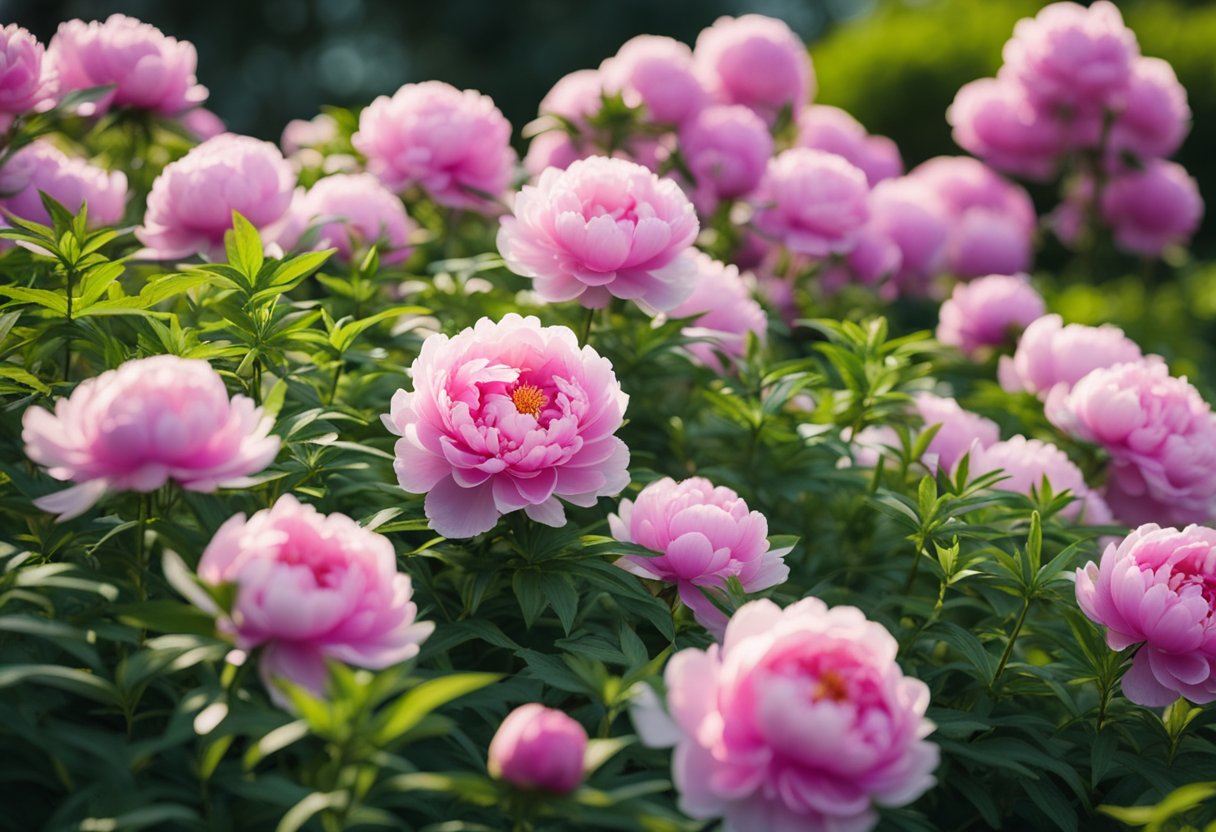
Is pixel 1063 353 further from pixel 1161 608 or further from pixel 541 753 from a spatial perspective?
pixel 541 753

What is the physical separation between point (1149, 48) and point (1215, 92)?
45cm

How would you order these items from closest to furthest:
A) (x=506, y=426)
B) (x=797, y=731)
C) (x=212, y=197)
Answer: (x=797, y=731), (x=506, y=426), (x=212, y=197)

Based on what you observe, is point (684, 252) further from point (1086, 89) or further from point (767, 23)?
point (1086, 89)

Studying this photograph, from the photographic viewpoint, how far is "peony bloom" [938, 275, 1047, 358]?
2.71m

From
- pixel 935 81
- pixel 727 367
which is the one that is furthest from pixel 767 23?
pixel 935 81

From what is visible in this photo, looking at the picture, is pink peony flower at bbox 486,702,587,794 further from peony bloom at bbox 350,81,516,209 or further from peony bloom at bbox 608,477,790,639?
peony bloom at bbox 350,81,516,209

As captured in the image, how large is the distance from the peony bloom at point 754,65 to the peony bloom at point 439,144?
0.74 m

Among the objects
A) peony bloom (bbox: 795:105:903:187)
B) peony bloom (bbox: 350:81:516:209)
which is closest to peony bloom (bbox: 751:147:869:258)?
peony bloom (bbox: 795:105:903:187)

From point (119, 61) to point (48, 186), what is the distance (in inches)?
12.2

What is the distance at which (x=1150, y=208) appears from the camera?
140 inches

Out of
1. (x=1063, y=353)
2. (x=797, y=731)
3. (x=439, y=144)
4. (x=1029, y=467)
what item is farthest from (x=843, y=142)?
(x=797, y=731)

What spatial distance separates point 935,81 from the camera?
251 inches

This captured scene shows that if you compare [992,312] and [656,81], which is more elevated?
[656,81]

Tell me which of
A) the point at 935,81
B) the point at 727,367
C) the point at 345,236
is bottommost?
the point at 935,81
